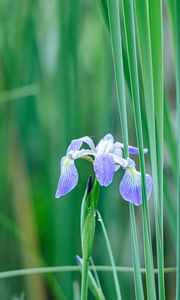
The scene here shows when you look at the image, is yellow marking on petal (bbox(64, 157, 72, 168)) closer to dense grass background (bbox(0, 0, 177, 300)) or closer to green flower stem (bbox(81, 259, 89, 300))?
green flower stem (bbox(81, 259, 89, 300))

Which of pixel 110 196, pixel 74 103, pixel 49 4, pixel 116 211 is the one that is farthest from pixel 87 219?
pixel 49 4

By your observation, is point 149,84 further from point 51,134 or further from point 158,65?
point 51,134

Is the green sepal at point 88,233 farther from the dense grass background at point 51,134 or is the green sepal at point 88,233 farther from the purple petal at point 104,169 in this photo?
the dense grass background at point 51,134

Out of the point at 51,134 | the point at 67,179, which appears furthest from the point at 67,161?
the point at 51,134

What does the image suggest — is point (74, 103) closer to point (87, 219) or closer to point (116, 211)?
point (116, 211)

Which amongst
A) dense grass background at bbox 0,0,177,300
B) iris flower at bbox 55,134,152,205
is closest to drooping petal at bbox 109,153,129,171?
iris flower at bbox 55,134,152,205

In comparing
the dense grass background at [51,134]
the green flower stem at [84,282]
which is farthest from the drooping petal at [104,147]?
the dense grass background at [51,134]
